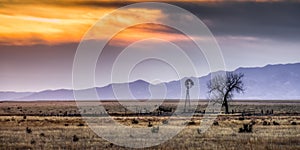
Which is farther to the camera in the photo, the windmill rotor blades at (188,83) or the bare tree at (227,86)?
the bare tree at (227,86)

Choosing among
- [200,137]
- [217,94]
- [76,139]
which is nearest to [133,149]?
[76,139]

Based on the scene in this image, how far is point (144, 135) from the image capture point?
127 ft

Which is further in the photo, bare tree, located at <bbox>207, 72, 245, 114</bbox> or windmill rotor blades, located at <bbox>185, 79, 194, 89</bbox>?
bare tree, located at <bbox>207, 72, 245, 114</bbox>

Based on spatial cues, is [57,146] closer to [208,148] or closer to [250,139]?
[208,148]

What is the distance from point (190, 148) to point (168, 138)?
6.10m

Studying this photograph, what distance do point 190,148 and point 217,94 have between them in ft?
311

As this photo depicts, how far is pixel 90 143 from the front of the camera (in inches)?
1272

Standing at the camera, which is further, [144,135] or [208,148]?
[144,135]

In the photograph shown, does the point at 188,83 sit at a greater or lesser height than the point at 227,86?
greater

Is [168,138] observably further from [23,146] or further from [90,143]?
[23,146]

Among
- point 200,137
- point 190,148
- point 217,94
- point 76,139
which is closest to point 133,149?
point 190,148

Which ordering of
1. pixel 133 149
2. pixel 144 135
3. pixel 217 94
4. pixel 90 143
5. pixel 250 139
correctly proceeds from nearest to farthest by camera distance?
1. pixel 133 149
2. pixel 90 143
3. pixel 250 139
4. pixel 144 135
5. pixel 217 94

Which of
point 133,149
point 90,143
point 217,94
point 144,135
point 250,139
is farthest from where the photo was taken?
point 217,94

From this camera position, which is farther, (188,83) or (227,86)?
(227,86)
